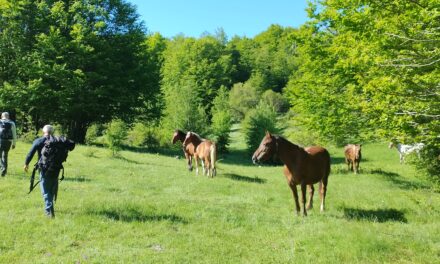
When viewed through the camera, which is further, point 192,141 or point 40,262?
point 192,141

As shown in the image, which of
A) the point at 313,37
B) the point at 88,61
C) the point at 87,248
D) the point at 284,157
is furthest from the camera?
the point at 88,61

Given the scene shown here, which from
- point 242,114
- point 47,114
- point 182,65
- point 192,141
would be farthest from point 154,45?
point 192,141

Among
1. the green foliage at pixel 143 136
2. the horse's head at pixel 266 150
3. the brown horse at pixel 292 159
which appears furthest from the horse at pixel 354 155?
the green foliage at pixel 143 136

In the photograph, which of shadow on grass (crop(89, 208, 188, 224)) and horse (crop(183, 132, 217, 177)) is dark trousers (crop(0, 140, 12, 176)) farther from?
horse (crop(183, 132, 217, 177))

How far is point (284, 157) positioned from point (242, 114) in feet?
229

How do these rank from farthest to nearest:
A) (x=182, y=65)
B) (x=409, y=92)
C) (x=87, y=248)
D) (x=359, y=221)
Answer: (x=182, y=65)
(x=359, y=221)
(x=409, y=92)
(x=87, y=248)

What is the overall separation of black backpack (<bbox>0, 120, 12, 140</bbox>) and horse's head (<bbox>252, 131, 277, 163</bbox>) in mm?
9788

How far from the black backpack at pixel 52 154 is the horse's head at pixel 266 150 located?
17.1 feet

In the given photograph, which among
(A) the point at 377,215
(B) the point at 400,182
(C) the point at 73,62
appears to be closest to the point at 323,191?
(A) the point at 377,215

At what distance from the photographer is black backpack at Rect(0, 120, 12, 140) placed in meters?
14.7

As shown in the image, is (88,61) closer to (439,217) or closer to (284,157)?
(284,157)

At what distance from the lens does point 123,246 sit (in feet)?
26.9

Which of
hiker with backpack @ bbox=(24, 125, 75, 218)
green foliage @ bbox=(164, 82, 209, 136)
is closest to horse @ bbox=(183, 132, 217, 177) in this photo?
hiker with backpack @ bbox=(24, 125, 75, 218)

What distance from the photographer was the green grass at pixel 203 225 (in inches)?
309
